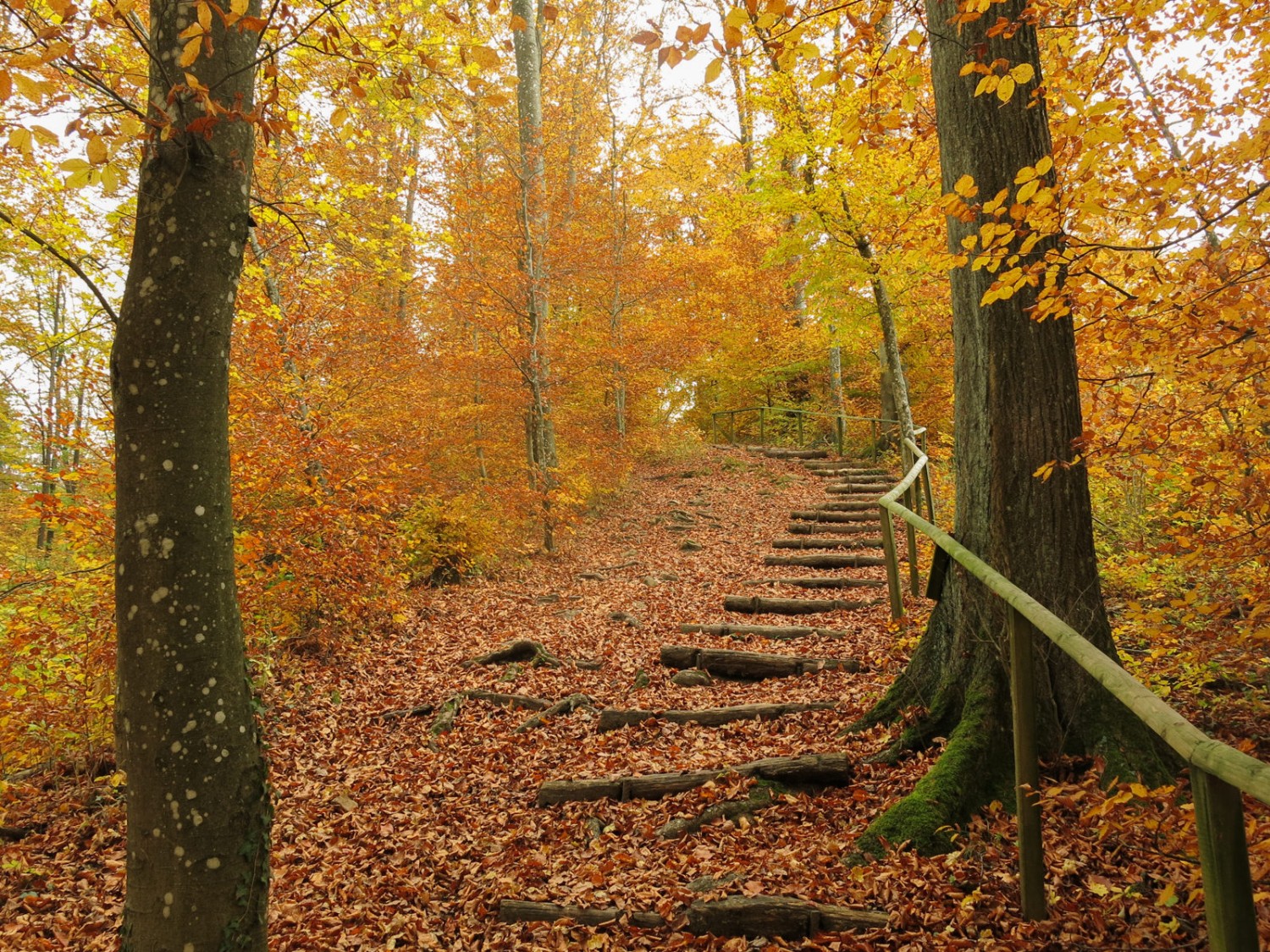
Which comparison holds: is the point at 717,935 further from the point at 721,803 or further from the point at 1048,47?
the point at 1048,47

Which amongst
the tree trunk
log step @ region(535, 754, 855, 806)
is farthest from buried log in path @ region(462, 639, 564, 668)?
the tree trunk

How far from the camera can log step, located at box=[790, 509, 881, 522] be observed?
12562 millimetres

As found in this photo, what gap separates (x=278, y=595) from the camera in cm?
723

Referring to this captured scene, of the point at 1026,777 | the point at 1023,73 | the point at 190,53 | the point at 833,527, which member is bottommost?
the point at 1026,777

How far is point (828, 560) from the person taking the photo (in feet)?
33.1

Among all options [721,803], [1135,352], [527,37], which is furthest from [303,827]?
[527,37]

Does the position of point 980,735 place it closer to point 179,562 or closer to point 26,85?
point 179,562

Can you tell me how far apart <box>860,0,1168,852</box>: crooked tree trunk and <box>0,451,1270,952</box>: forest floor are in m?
0.22

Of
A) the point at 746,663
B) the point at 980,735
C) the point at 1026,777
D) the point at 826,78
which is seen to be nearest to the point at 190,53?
the point at 826,78

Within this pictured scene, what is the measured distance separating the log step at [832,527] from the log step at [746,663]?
5717 millimetres

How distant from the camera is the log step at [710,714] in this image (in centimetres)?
523

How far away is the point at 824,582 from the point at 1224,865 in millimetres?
7634

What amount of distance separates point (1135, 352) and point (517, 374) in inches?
370

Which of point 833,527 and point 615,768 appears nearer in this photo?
point 615,768
